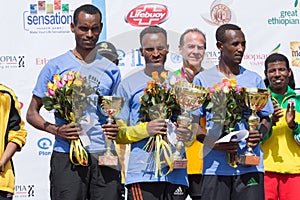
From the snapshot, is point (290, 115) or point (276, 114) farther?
point (290, 115)

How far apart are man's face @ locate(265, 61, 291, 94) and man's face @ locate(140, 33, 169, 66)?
112 centimetres

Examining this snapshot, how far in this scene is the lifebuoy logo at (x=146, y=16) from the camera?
7.05m

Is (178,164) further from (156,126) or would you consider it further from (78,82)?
(78,82)

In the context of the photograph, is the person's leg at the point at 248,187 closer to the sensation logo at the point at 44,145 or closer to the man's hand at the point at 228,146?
the man's hand at the point at 228,146

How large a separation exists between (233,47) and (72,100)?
1178 millimetres

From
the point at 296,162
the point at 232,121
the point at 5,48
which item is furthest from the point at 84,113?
the point at 5,48

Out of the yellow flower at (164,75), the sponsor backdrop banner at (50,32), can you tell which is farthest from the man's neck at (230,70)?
the sponsor backdrop banner at (50,32)

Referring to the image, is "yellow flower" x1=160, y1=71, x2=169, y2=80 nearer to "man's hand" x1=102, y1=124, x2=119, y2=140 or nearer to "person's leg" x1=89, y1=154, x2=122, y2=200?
"man's hand" x1=102, y1=124, x2=119, y2=140

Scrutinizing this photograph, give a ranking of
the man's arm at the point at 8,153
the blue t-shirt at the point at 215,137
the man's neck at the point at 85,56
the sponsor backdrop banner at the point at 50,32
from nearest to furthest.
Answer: the man's arm at the point at 8,153 < the blue t-shirt at the point at 215,137 < the man's neck at the point at 85,56 < the sponsor backdrop banner at the point at 50,32

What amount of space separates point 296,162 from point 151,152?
4.55 feet

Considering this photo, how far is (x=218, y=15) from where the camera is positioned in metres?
7.12

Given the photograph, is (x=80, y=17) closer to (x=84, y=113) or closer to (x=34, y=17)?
(x=84, y=113)

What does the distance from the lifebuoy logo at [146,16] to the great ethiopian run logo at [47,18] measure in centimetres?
58

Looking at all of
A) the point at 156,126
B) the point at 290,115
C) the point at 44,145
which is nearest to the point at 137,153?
the point at 156,126
